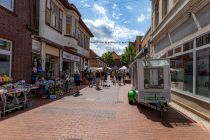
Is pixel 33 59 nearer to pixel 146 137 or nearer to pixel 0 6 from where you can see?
pixel 0 6

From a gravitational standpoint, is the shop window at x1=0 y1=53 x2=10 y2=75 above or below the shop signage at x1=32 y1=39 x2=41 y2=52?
below

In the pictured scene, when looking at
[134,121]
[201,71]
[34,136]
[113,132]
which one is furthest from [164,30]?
[34,136]

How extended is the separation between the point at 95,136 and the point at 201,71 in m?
5.54

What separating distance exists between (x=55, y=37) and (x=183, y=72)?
991 centimetres

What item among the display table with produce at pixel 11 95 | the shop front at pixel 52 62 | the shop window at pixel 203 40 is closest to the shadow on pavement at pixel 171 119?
the shop window at pixel 203 40

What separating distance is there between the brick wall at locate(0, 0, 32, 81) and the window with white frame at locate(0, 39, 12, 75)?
0.77 ft

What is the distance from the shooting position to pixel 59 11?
67.1 feet

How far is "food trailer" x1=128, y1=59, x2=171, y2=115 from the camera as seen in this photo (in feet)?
32.7

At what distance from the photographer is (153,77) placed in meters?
10.6

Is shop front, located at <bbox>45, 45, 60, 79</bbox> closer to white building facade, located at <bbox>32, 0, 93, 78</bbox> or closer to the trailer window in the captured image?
white building facade, located at <bbox>32, 0, 93, 78</bbox>

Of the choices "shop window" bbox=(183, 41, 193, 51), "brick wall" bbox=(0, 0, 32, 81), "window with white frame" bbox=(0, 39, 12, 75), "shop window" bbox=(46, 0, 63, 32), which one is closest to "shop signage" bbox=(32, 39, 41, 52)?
"brick wall" bbox=(0, 0, 32, 81)

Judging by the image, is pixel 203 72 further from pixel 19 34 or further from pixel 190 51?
pixel 19 34

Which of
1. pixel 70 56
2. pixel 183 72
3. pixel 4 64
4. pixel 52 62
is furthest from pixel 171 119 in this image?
pixel 70 56

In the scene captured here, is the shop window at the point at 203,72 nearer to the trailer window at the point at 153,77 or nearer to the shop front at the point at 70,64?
the trailer window at the point at 153,77
